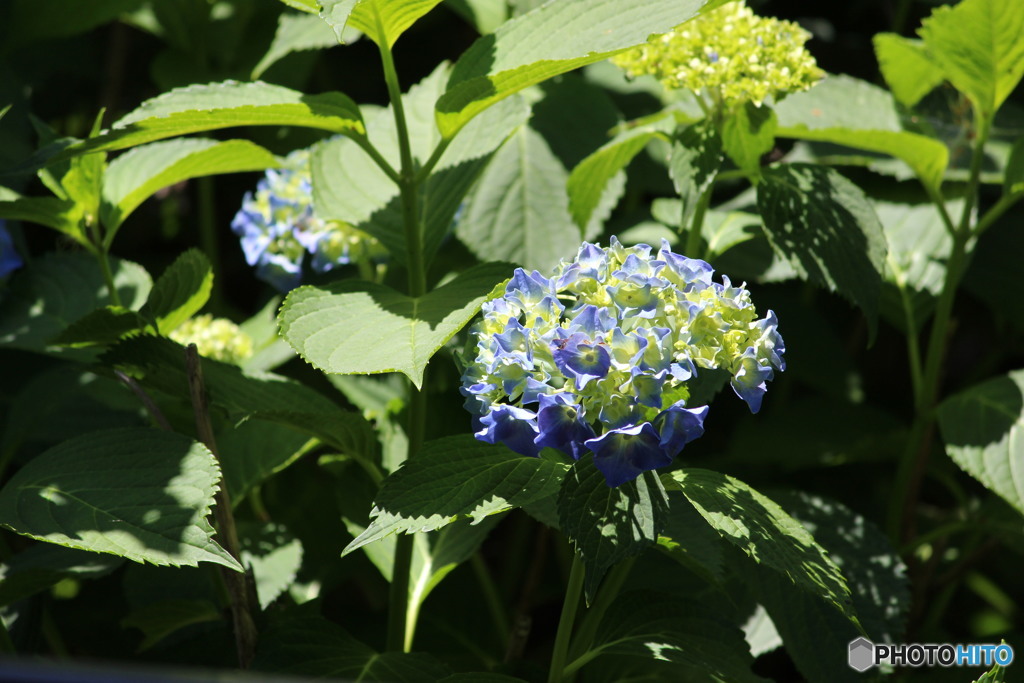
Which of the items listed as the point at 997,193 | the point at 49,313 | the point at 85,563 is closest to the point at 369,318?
the point at 85,563

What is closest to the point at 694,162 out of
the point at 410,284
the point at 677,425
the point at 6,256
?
the point at 410,284

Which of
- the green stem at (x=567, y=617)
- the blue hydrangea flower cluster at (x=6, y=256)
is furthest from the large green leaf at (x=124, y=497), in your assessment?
the blue hydrangea flower cluster at (x=6, y=256)

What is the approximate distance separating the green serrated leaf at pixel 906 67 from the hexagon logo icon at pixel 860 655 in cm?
101

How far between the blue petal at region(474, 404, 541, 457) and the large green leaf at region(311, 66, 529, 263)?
447mm

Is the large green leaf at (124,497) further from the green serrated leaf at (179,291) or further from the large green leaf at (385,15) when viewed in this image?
the large green leaf at (385,15)

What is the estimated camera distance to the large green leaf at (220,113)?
43.6 inches

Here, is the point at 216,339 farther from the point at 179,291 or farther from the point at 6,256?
the point at 6,256

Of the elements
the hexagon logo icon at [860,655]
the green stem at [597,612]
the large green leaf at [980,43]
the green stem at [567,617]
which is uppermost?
the large green leaf at [980,43]

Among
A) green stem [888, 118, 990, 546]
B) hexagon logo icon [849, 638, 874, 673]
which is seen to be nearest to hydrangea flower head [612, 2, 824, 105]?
green stem [888, 118, 990, 546]

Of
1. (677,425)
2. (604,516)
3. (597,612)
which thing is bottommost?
(597,612)

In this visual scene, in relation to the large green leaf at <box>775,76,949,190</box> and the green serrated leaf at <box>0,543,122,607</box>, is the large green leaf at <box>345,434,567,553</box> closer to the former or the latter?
the green serrated leaf at <box>0,543,122,607</box>

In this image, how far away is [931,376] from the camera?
1.64 metres

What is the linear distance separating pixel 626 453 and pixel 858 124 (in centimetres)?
115

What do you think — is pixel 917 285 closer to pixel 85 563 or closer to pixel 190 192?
pixel 85 563
